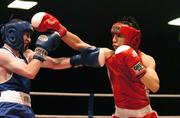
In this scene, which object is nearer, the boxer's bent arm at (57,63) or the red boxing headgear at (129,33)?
the red boxing headgear at (129,33)

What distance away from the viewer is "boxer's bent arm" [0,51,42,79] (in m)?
2.69

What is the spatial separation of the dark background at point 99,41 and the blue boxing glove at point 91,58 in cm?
377

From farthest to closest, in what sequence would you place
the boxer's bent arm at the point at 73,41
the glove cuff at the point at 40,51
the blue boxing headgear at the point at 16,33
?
the boxer's bent arm at the point at 73,41, the blue boxing headgear at the point at 16,33, the glove cuff at the point at 40,51

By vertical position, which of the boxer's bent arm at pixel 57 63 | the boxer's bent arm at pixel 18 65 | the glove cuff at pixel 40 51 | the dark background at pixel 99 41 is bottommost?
the dark background at pixel 99 41

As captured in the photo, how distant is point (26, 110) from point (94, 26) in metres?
5.73

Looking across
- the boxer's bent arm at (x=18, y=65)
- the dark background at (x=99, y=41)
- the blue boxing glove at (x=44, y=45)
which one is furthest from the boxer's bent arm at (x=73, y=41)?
the dark background at (x=99, y=41)

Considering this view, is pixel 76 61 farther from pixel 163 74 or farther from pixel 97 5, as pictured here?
pixel 163 74

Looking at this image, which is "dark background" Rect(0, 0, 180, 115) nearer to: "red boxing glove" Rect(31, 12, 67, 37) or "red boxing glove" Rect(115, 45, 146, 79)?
"red boxing glove" Rect(31, 12, 67, 37)

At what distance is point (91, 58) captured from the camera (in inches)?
114

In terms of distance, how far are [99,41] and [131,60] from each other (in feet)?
19.7

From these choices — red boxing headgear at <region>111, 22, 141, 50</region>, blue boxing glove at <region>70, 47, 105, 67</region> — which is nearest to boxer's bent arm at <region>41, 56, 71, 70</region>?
blue boxing glove at <region>70, 47, 105, 67</region>

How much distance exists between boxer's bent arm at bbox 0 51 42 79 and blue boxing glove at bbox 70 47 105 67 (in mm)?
359

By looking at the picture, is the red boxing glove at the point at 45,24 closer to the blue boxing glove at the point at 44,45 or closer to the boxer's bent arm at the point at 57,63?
the blue boxing glove at the point at 44,45

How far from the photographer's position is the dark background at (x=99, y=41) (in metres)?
7.02
